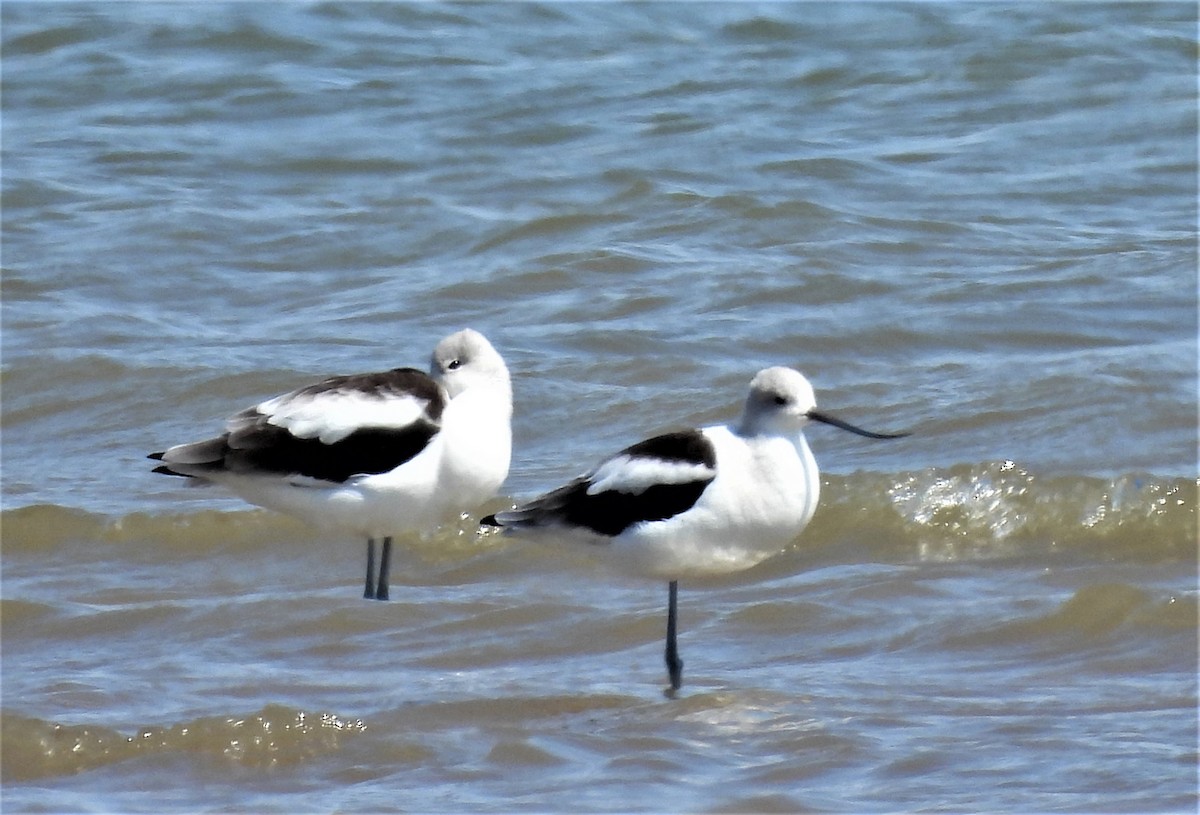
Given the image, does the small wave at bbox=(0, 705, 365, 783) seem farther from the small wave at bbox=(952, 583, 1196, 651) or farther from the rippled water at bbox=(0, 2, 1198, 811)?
the small wave at bbox=(952, 583, 1196, 651)

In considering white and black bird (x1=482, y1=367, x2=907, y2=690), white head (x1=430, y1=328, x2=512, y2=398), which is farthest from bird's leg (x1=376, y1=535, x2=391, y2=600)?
white and black bird (x1=482, y1=367, x2=907, y2=690)

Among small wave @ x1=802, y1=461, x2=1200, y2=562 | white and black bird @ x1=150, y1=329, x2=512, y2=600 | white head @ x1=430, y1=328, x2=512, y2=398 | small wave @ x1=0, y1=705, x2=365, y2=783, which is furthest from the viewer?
small wave @ x1=802, y1=461, x2=1200, y2=562

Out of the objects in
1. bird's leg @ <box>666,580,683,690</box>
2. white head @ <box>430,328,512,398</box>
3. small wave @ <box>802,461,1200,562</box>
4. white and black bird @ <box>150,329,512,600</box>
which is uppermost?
white head @ <box>430,328,512,398</box>

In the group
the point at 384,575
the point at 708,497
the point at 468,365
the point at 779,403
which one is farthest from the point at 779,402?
the point at 384,575

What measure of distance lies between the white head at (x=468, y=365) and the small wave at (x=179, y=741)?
5.50 feet

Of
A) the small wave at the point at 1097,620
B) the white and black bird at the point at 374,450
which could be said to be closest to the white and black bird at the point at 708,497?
the white and black bird at the point at 374,450

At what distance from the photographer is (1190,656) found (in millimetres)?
6422

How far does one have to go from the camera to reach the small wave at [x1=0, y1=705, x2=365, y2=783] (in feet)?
18.8

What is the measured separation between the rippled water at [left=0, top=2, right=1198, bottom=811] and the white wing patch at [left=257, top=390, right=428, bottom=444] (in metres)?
0.72

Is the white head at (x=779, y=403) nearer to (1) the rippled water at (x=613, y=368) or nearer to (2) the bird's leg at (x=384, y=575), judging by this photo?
(1) the rippled water at (x=613, y=368)

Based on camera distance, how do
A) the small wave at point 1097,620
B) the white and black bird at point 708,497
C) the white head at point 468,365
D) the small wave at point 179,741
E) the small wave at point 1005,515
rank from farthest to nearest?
the small wave at point 1005,515 → the white head at point 468,365 → the small wave at point 1097,620 → the white and black bird at point 708,497 → the small wave at point 179,741

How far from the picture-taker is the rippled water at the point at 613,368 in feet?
19.0

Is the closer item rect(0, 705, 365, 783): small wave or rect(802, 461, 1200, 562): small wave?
rect(0, 705, 365, 783): small wave

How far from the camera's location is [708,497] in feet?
20.5
